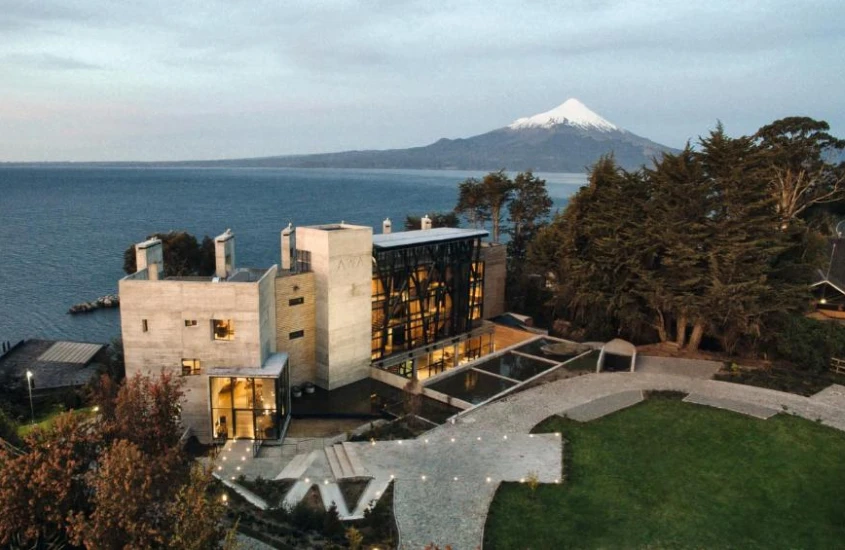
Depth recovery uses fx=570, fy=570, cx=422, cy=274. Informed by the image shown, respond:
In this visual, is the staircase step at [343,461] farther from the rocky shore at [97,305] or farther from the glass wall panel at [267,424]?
the rocky shore at [97,305]

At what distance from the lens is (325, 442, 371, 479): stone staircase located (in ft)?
61.7

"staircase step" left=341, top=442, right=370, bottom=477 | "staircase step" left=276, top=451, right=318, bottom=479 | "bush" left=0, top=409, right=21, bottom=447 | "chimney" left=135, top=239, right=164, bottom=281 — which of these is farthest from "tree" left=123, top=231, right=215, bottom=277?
"staircase step" left=341, top=442, right=370, bottom=477

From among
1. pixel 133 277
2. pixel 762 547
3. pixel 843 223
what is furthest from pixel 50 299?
pixel 843 223

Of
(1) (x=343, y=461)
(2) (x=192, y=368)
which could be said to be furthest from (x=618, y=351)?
(2) (x=192, y=368)

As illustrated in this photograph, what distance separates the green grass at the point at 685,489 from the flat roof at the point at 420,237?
12.7 m

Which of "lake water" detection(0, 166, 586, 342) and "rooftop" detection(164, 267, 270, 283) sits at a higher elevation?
"rooftop" detection(164, 267, 270, 283)

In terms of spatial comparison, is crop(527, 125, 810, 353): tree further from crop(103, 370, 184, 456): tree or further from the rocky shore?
the rocky shore

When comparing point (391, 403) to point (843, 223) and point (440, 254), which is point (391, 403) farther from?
point (843, 223)

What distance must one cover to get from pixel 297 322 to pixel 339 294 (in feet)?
Answer: 8.17

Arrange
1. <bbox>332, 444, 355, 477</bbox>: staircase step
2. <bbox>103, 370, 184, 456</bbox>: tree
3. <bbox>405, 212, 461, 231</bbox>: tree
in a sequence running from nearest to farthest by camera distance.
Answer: <bbox>103, 370, 184, 456</bbox>: tree → <bbox>332, 444, 355, 477</bbox>: staircase step → <bbox>405, 212, 461, 231</bbox>: tree

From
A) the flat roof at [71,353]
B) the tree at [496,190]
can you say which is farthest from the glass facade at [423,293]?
the flat roof at [71,353]

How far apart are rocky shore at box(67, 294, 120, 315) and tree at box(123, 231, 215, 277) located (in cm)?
1159

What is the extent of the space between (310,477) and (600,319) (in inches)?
874

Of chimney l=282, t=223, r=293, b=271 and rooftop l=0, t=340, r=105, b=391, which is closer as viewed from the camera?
chimney l=282, t=223, r=293, b=271
